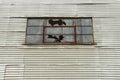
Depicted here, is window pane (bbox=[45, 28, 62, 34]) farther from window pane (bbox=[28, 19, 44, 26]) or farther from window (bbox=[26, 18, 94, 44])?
window pane (bbox=[28, 19, 44, 26])

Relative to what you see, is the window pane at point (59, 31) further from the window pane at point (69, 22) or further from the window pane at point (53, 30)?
the window pane at point (69, 22)

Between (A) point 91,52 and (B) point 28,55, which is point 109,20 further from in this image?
(B) point 28,55

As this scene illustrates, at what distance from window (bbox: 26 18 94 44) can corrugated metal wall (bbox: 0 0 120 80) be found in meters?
0.24

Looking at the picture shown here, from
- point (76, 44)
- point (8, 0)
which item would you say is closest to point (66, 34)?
point (76, 44)

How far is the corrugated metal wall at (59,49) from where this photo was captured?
38.0 ft

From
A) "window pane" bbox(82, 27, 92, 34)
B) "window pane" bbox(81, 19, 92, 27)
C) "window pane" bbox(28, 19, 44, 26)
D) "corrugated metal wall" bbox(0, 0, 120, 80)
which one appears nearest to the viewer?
"corrugated metal wall" bbox(0, 0, 120, 80)

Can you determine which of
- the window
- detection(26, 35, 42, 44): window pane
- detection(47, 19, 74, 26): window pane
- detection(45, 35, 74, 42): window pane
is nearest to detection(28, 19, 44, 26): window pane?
the window

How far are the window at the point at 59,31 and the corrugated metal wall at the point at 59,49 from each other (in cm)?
24

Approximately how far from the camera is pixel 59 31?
42.1 feet

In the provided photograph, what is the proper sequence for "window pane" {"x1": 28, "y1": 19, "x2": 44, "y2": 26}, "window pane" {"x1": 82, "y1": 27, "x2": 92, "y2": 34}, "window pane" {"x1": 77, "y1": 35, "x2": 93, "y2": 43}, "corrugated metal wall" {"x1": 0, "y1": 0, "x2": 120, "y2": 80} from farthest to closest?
1. "window pane" {"x1": 28, "y1": 19, "x2": 44, "y2": 26}
2. "window pane" {"x1": 82, "y1": 27, "x2": 92, "y2": 34}
3. "window pane" {"x1": 77, "y1": 35, "x2": 93, "y2": 43}
4. "corrugated metal wall" {"x1": 0, "y1": 0, "x2": 120, "y2": 80}

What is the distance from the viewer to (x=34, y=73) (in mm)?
11570

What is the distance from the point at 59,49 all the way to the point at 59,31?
1.07 meters

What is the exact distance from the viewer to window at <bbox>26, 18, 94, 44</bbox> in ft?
41.1

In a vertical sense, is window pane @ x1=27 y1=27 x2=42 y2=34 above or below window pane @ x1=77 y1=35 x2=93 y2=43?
above
